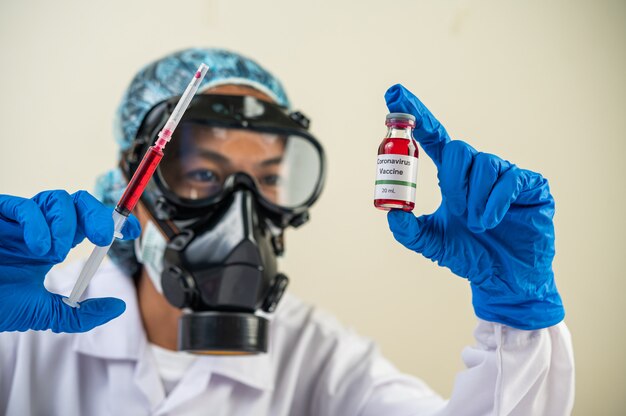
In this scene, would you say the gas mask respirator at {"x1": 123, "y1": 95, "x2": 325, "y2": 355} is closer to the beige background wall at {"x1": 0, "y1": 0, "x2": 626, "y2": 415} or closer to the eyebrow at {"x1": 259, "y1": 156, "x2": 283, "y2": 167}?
the eyebrow at {"x1": 259, "y1": 156, "x2": 283, "y2": 167}

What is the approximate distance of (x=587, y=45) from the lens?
2.56 m

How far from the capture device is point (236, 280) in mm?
1636

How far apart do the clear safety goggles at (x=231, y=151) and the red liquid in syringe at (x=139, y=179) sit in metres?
0.47

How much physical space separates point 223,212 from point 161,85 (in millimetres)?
459

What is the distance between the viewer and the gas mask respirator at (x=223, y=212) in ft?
5.39

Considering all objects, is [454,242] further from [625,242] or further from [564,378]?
[625,242]

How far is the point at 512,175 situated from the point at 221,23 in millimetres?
1580

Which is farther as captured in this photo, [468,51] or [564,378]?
[468,51]

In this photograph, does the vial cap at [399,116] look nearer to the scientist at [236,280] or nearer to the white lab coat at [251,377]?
the scientist at [236,280]

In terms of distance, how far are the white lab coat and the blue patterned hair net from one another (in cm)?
22

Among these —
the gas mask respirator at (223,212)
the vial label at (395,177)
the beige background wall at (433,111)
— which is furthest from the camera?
the beige background wall at (433,111)

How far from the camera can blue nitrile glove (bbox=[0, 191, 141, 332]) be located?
3.86 ft

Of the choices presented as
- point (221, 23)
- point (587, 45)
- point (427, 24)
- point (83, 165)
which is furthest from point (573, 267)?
point (83, 165)

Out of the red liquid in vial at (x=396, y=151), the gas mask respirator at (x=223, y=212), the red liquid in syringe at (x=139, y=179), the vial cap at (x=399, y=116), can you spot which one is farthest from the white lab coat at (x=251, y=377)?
the red liquid in syringe at (x=139, y=179)
